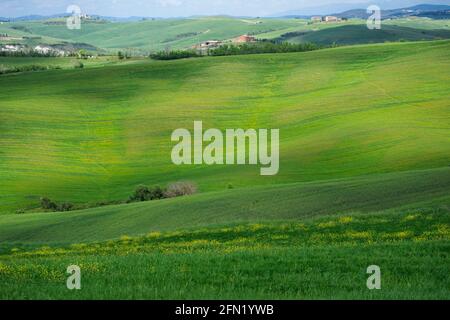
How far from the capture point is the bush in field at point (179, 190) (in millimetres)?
55469

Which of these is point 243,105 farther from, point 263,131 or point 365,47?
point 365,47

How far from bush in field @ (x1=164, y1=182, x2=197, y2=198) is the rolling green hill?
3583mm

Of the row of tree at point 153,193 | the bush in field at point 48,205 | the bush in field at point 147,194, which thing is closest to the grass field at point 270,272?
the row of tree at point 153,193

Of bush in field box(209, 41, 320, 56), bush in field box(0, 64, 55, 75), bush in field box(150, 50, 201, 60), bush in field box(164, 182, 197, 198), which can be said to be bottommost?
bush in field box(164, 182, 197, 198)

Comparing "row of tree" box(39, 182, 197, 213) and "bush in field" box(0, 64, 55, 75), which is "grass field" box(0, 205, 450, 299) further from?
"bush in field" box(0, 64, 55, 75)

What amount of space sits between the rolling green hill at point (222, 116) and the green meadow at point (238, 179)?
327 millimetres

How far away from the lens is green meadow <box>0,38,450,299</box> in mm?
16578

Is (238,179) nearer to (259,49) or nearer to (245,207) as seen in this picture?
(245,207)

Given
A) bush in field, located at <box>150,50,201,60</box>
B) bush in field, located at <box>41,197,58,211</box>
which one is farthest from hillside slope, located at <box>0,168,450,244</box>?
bush in field, located at <box>150,50,201,60</box>

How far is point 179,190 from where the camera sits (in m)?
55.6

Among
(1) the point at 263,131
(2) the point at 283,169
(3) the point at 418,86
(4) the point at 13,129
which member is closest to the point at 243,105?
(1) the point at 263,131

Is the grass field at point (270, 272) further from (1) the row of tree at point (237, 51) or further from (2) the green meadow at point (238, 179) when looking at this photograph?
(1) the row of tree at point (237, 51)

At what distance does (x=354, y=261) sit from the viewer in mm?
17719
